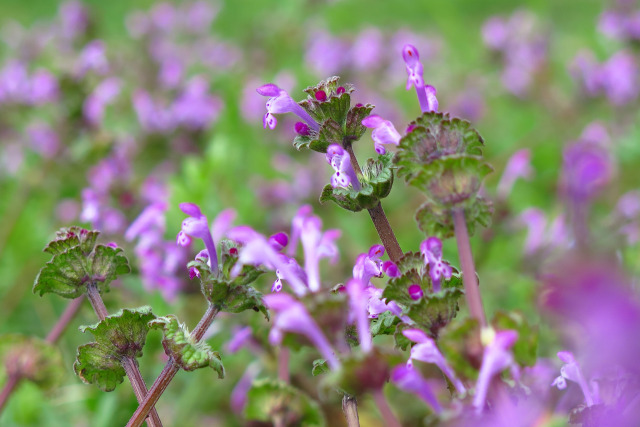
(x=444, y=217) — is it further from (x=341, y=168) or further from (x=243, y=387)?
(x=243, y=387)

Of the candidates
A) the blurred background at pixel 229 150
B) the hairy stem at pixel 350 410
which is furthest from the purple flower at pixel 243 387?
the hairy stem at pixel 350 410

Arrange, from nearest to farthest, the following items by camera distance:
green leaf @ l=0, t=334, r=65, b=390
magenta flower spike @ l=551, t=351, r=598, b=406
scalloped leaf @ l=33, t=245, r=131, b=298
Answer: magenta flower spike @ l=551, t=351, r=598, b=406, scalloped leaf @ l=33, t=245, r=131, b=298, green leaf @ l=0, t=334, r=65, b=390

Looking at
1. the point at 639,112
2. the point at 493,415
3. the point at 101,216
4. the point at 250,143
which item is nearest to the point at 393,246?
the point at 493,415

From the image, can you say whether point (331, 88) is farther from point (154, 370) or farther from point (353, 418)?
point (154, 370)

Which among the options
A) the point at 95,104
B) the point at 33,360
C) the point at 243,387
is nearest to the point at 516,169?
the point at 243,387

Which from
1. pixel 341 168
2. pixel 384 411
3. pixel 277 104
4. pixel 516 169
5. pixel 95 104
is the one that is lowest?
pixel 384 411

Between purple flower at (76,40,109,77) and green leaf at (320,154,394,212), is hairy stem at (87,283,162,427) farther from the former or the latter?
purple flower at (76,40,109,77)

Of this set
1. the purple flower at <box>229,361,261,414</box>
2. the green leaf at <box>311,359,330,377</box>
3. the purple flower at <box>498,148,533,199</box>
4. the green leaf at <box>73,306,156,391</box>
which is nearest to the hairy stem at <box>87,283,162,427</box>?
the green leaf at <box>73,306,156,391</box>
